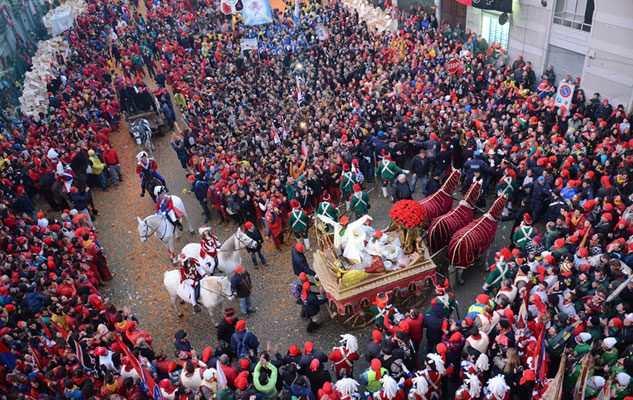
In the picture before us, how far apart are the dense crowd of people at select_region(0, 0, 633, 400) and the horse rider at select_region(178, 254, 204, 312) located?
1297mm

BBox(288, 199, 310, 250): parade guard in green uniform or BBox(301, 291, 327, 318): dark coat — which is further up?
BBox(288, 199, 310, 250): parade guard in green uniform

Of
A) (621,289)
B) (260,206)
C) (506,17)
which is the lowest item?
(260,206)

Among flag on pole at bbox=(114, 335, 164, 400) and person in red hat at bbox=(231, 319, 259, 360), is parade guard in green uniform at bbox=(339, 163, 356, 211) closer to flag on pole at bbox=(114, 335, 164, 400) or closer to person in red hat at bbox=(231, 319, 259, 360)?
person in red hat at bbox=(231, 319, 259, 360)

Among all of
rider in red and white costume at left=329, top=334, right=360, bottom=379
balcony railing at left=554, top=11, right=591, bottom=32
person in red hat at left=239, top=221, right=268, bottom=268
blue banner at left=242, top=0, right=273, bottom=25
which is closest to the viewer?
rider in red and white costume at left=329, top=334, right=360, bottom=379

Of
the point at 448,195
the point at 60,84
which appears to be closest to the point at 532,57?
the point at 448,195

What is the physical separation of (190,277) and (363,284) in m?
3.86

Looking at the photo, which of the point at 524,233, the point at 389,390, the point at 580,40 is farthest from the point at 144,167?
the point at 580,40

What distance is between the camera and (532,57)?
1772 centimetres

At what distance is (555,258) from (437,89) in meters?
9.01

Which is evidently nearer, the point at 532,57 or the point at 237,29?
the point at 532,57

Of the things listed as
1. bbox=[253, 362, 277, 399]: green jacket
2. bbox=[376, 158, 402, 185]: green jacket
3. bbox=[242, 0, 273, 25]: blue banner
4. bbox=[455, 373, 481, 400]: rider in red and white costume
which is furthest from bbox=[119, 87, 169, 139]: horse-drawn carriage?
bbox=[455, 373, 481, 400]: rider in red and white costume

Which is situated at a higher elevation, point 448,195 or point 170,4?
point 170,4

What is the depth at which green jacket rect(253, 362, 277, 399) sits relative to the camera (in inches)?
308

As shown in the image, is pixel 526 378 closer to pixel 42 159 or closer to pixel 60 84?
pixel 42 159
